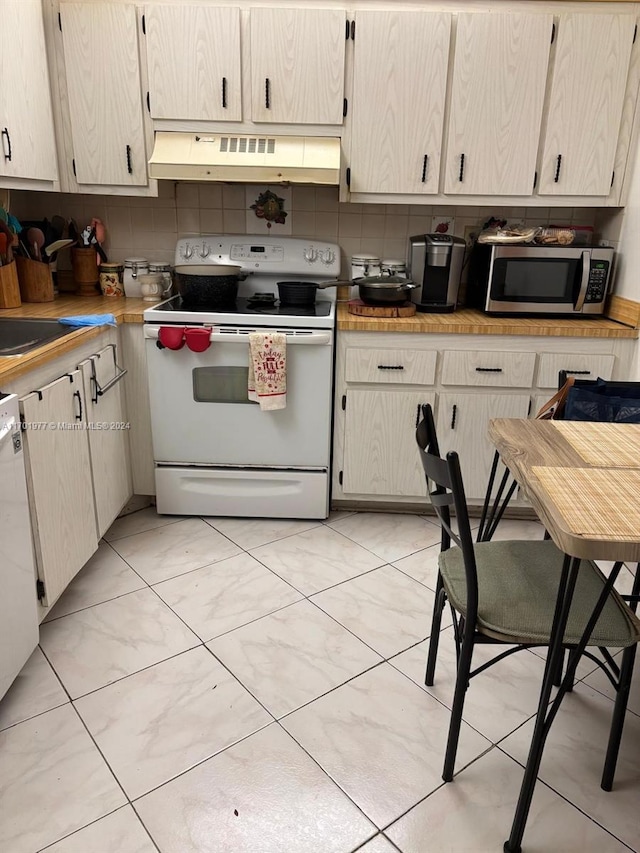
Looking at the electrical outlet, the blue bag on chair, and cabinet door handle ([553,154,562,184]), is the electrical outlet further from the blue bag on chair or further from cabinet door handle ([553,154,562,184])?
the blue bag on chair

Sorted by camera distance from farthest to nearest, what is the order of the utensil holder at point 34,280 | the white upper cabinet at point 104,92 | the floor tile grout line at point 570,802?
the utensil holder at point 34,280, the white upper cabinet at point 104,92, the floor tile grout line at point 570,802

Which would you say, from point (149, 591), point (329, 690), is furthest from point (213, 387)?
point (329, 690)

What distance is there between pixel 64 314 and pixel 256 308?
77 centimetres

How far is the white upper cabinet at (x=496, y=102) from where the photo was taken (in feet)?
8.14

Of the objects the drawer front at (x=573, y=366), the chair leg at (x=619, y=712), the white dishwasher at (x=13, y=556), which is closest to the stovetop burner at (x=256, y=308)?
the drawer front at (x=573, y=366)

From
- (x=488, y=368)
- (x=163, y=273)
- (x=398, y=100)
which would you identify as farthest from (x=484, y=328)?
(x=163, y=273)

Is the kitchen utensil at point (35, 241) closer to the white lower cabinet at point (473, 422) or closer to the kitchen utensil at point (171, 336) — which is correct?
the kitchen utensil at point (171, 336)

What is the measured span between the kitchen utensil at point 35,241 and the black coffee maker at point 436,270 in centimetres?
161

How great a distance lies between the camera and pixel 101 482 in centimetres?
237

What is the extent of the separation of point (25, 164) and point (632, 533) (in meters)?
2.42

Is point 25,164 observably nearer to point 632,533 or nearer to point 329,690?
point 329,690

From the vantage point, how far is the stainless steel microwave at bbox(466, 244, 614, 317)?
8.61 feet

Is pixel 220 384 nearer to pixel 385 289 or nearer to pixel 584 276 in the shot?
pixel 385 289

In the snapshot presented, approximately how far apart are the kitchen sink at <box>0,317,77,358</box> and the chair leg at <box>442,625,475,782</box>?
4.75 ft
